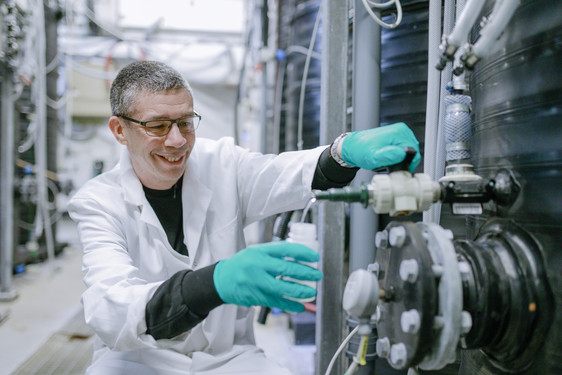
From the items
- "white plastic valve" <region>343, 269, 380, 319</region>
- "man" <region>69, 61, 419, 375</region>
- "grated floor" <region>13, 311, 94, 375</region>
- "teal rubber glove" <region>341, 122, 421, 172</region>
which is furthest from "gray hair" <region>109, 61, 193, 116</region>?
"grated floor" <region>13, 311, 94, 375</region>

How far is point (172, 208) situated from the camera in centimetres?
113

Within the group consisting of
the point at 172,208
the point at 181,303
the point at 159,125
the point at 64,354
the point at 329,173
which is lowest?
the point at 64,354

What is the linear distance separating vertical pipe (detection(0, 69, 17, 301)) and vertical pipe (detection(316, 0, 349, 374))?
2.03 metres

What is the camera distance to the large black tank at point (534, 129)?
495 millimetres

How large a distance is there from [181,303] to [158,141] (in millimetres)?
494

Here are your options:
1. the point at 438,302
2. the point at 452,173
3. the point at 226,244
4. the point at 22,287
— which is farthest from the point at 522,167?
the point at 22,287

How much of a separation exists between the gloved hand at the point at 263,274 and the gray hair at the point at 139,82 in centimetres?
57

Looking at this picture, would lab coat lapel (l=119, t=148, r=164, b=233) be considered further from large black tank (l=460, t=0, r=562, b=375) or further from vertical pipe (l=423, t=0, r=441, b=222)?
large black tank (l=460, t=0, r=562, b=375)

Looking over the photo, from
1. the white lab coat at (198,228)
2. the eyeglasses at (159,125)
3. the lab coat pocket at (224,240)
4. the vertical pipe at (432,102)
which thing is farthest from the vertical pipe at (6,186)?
the vertical pipe at (432,102)

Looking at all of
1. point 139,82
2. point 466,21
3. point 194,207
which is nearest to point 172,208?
point 194,207

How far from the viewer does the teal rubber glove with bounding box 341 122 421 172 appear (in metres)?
0.66

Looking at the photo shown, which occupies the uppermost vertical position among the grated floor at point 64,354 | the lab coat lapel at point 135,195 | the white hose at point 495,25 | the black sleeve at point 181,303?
the white hose at point 495,25

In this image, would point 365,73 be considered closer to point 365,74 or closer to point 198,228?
point 365,74

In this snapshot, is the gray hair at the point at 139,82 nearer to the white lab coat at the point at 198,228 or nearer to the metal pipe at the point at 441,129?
the white lab coat at the point at 198,228
